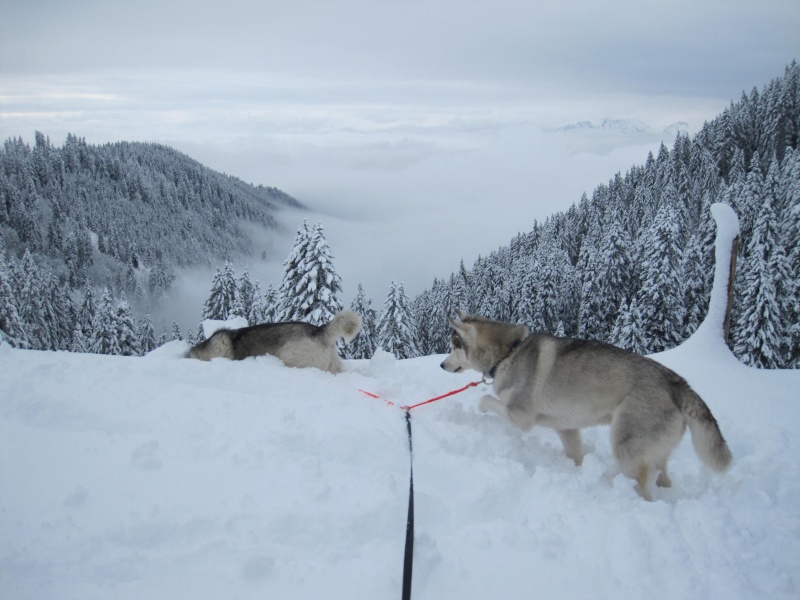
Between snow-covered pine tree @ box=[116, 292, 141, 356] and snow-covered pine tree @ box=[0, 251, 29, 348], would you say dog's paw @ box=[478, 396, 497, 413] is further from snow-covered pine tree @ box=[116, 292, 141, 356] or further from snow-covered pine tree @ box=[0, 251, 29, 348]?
snow-covered pine tree @ box=[116, 292, 141, 356]

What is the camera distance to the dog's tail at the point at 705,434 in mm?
4902

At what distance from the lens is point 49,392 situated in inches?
235

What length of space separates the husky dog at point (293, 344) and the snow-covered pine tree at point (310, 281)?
19287 millimetres

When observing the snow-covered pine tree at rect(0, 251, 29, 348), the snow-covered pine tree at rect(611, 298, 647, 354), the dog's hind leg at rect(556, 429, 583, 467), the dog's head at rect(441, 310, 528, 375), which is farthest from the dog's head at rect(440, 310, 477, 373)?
the snow-covered pine tree at rect(0, 251, 29, 348)

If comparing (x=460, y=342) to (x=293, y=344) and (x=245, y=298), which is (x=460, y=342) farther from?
(x=245, y=298)

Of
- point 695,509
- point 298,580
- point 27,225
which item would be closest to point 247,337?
point 298,580

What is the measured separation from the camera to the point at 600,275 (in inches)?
1939

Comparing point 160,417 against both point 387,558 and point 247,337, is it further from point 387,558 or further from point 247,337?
point 247,337

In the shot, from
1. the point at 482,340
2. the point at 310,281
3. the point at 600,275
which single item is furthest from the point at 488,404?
the point at 600,275

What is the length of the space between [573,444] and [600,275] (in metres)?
47.8

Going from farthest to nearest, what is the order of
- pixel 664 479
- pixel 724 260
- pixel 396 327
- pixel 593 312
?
pixel 593 312
pixel 396 327
pixel 724 260
pixel 664 479

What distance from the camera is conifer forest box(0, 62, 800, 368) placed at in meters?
32.2

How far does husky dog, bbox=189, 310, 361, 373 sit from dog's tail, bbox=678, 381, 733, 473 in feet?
20.8

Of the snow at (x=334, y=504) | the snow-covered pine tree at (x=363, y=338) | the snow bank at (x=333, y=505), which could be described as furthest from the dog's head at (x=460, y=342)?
the snow-covered pine tree at (x=363, y=338)
